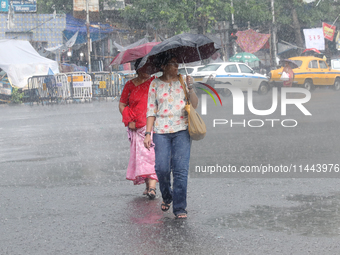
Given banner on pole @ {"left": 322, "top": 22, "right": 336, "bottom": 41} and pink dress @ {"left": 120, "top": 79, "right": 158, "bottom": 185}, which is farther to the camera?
banner on pole @ {"left": 322, "top": 22, "right": 336, "bottom": 41}

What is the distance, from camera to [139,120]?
6.09 meters

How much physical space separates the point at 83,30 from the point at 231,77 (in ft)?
44.5

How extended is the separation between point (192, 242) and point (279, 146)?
220 inches

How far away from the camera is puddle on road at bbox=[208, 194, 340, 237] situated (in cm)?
462

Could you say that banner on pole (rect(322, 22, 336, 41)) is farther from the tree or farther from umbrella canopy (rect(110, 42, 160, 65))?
umbrella canopy (rect(110, 42, 160, 65))

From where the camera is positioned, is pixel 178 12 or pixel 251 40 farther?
pixel 251 40

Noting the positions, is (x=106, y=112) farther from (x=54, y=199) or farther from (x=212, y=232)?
(x=212, y=232)

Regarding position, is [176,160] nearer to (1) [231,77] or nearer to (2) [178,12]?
(1) [231,77]

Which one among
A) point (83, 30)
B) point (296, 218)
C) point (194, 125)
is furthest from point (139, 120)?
point (83, 30)

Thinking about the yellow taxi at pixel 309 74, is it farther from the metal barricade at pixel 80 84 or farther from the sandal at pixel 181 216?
the sandal at pixel 181 216

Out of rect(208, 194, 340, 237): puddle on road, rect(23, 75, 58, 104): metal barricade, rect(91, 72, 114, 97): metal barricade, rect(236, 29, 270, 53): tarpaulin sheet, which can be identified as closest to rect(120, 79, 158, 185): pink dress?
rect(208, 194, 340, 237): puddle on road

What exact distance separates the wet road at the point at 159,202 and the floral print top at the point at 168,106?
2.88ft

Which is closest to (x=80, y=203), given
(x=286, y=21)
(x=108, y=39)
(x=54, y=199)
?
(x=54, y=199)

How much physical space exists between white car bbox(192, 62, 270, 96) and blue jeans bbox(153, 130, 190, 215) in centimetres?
1789
